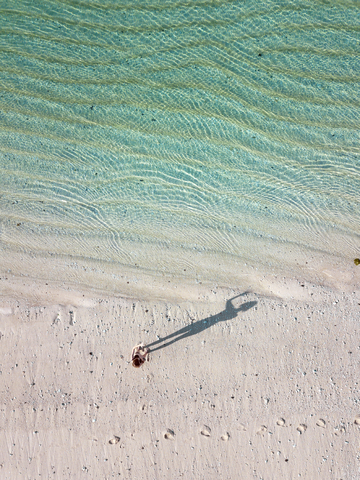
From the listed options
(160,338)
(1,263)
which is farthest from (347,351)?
(1,263)

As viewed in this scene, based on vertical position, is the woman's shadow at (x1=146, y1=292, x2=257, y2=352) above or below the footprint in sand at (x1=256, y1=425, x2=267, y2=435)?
above

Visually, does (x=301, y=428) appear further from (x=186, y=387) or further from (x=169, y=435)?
(x=169, y=435)

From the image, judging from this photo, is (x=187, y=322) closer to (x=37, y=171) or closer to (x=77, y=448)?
(x=77, y=448)

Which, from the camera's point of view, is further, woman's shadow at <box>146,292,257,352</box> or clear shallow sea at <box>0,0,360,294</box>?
clear shallow sea at <box>0,0,360,294</box>

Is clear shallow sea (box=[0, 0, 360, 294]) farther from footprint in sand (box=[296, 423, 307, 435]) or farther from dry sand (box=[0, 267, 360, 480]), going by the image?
footprint in sand (box=[296, 423, 307, 435])

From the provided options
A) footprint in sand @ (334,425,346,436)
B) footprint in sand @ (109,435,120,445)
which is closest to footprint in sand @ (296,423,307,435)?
footprint in sand @ (334,425,346,436)

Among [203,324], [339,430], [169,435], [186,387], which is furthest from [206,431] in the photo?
[339,430]
